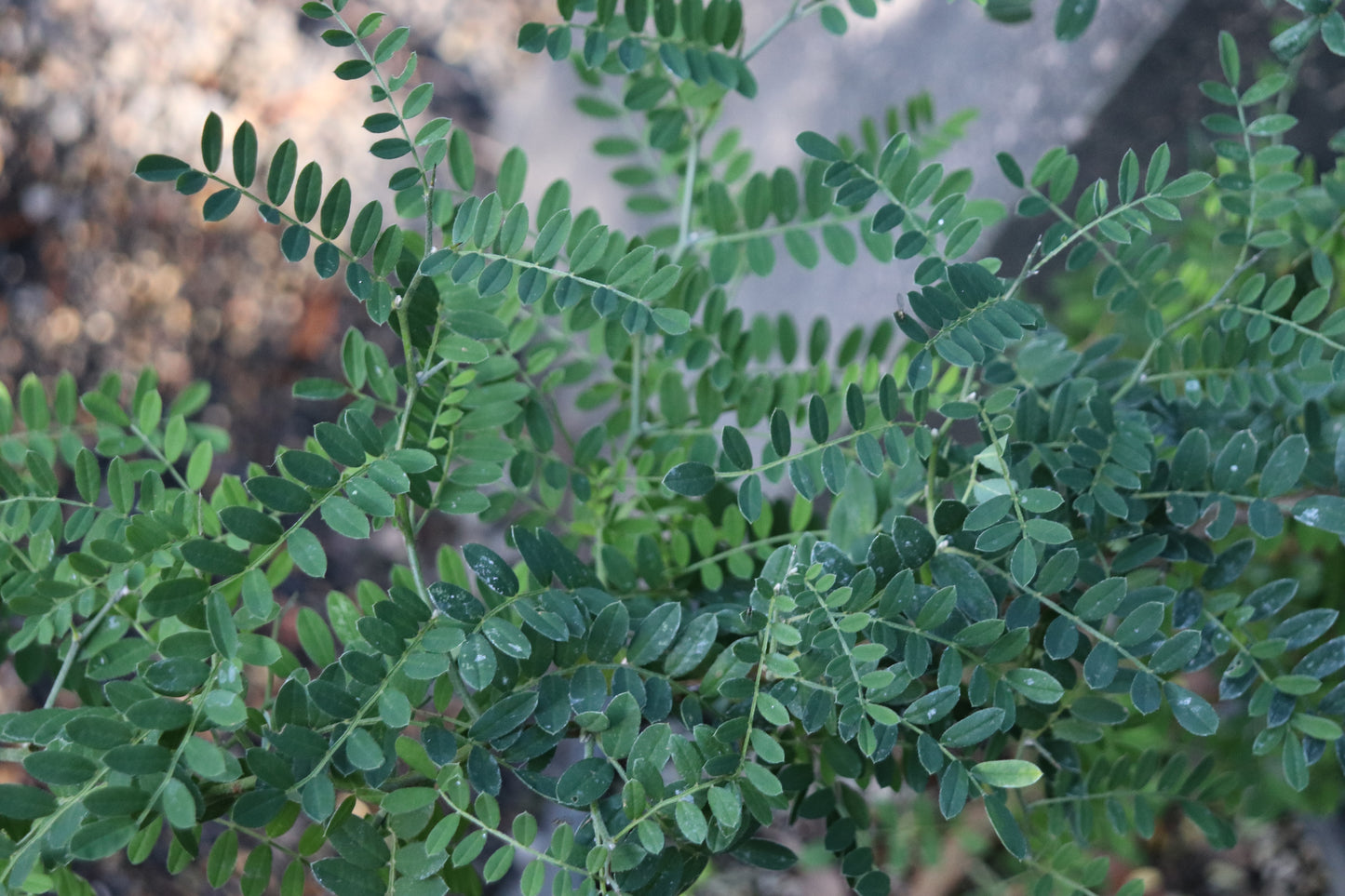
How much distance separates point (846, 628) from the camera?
1.70 ft

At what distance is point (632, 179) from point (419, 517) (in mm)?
452

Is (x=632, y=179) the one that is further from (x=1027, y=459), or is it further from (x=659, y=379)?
(x=1027, y=459)

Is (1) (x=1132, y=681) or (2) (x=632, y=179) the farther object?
(2) (x=632, y=179)

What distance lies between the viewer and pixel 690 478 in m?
0.59

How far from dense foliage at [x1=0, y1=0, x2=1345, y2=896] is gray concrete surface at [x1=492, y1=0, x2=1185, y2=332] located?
2.65ft

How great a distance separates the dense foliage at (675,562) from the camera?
0.52 meters

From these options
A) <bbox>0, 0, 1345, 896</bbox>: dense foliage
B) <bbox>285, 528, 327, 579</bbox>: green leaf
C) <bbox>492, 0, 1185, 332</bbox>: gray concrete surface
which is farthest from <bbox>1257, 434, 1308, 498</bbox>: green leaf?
<bbox>492, 0, 1185, 332</bbox>: gray concrete surface

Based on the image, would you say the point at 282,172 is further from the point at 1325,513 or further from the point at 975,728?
the point at 1325,513

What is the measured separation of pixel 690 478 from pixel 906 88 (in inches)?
57.1

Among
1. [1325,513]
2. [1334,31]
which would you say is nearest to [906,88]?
[1334,31]

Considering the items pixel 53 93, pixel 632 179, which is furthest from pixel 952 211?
pixel 53 93

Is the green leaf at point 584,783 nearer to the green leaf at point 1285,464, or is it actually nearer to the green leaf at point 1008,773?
the green leaf at point 1008,773

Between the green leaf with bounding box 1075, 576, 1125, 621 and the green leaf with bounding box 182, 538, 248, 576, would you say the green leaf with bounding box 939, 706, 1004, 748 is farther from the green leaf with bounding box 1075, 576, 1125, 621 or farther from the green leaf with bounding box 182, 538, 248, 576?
the green leaf with bounding box 182, 538, 248, 576

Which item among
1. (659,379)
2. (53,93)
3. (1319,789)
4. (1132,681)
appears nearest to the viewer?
(1132,681)
